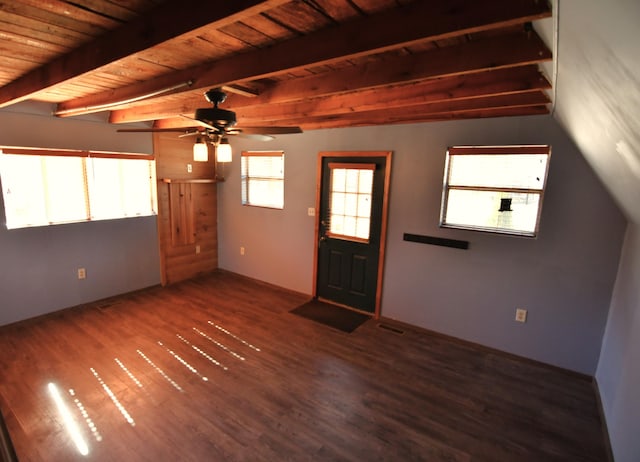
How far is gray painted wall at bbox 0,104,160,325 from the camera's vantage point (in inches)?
133

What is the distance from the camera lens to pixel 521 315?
315cm

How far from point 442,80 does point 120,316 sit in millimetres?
4111

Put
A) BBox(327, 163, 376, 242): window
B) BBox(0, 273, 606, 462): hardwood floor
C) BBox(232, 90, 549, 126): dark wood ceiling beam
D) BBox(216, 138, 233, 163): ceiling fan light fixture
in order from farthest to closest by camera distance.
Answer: BBox(327, 163, 376, 242): window < BBox(216, 138, 233, 163): ceiling fan light fixture < BBox(232, 90, 549, 126): dark wood ceiling beam < BBox(0, 273, 606, 462): hardwood floor

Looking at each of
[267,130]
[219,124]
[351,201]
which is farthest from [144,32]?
[351,201]

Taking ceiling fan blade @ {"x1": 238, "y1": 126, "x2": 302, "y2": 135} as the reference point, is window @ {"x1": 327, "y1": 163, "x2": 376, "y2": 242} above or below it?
below

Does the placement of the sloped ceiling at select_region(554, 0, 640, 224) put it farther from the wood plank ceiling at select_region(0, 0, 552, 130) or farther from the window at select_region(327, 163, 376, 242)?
the window at select_region(327, 163, 376, 242)

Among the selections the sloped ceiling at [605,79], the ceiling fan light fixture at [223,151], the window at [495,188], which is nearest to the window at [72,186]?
the ceiling fan light fixture at [223,151]

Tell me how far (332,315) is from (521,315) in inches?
79.9

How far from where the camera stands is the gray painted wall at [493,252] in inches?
110

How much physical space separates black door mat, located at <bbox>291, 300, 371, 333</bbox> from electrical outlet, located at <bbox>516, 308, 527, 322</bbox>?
5.24 feet

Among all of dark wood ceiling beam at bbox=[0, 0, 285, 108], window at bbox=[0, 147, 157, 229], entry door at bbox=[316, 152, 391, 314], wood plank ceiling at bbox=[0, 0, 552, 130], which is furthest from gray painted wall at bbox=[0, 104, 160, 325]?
entry door at bbox=[316, 152, 391, 314]

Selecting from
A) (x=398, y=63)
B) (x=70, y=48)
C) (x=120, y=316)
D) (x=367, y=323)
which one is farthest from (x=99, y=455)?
(x=398, y=63)

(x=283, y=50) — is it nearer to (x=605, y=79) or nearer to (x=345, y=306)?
(x=605, y=79)

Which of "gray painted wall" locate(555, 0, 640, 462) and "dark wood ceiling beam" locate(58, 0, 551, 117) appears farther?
"dark wood ceiling beam" locate(58, 0, 551, 117)
